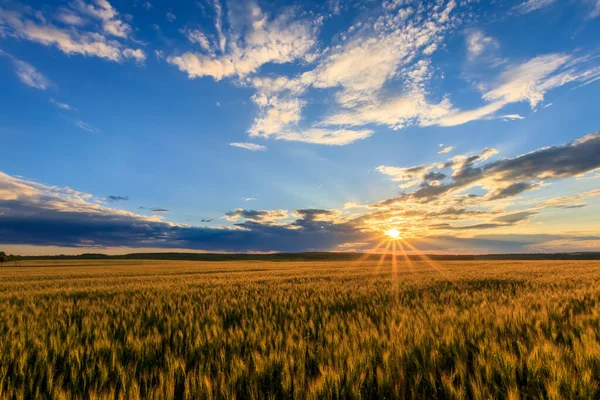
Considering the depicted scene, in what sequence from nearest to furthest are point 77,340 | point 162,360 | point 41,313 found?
point 162,360 < point 77,340 < point 41,313

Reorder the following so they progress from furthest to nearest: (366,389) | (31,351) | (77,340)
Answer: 1. (77,340)
2. (31,351)
3. (366,389)

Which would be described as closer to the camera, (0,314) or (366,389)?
(366,389)

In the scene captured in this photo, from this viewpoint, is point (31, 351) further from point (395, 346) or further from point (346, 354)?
point (395, 346)

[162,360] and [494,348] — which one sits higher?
[494,348]

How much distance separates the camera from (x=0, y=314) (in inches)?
264

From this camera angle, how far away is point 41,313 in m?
6.65

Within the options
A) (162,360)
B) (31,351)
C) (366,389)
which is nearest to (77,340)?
(31,351)

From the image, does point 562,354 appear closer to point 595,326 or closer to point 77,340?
point 595,326

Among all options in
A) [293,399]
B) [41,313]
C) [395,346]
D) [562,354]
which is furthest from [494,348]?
[41,313]

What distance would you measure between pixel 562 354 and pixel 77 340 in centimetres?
534

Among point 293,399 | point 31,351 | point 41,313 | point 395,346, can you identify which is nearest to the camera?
point 293,399

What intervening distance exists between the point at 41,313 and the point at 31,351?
3.88m

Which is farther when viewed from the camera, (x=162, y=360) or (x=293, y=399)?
(x=162, y=360)

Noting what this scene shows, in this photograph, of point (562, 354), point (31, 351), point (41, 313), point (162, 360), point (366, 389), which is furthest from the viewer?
point (41, 313)
